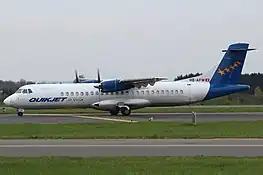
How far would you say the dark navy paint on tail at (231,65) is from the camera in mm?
44906

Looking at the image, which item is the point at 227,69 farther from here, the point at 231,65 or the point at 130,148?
the point at 130,148

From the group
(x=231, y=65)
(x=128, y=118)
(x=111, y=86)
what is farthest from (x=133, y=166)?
(x=231, y=65)

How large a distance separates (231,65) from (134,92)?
8.14 metres

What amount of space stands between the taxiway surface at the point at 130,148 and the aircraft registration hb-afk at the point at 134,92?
23.6 m

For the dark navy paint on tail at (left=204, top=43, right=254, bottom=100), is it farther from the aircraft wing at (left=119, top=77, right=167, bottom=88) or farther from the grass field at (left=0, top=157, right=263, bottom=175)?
the grass field at (left=0, top=157, right=263, bottom=175)

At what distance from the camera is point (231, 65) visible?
4506cm

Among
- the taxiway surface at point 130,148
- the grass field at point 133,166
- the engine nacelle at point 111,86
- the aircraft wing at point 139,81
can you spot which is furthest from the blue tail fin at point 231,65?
the grass field at point 133,166

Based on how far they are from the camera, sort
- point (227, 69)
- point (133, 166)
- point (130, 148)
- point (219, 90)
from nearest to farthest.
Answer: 1. point (133, 166)
2. point (130, 148)
3. point (219, 90)
4. point (227, 69)

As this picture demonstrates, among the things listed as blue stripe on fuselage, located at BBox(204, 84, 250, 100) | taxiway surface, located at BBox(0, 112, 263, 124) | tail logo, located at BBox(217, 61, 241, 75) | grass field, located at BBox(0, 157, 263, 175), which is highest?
tail logo, located at BBox(217, 61, 241, 75)

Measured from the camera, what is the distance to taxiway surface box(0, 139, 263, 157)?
15.2 meters

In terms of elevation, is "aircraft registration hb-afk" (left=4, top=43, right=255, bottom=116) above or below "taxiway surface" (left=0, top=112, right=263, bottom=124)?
above

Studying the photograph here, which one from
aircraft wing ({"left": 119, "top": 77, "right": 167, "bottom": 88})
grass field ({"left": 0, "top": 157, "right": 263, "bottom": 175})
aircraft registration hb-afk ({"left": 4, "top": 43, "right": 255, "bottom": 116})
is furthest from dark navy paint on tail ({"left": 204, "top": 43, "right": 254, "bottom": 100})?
grass field ({"left": 0, "top": 157, "right": 263, "bottom": 175})

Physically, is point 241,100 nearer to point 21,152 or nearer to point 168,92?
point 168,92

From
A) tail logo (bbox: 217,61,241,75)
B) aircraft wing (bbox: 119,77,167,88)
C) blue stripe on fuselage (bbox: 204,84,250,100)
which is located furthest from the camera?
tail logo (bbox: 217,61,241,75)
